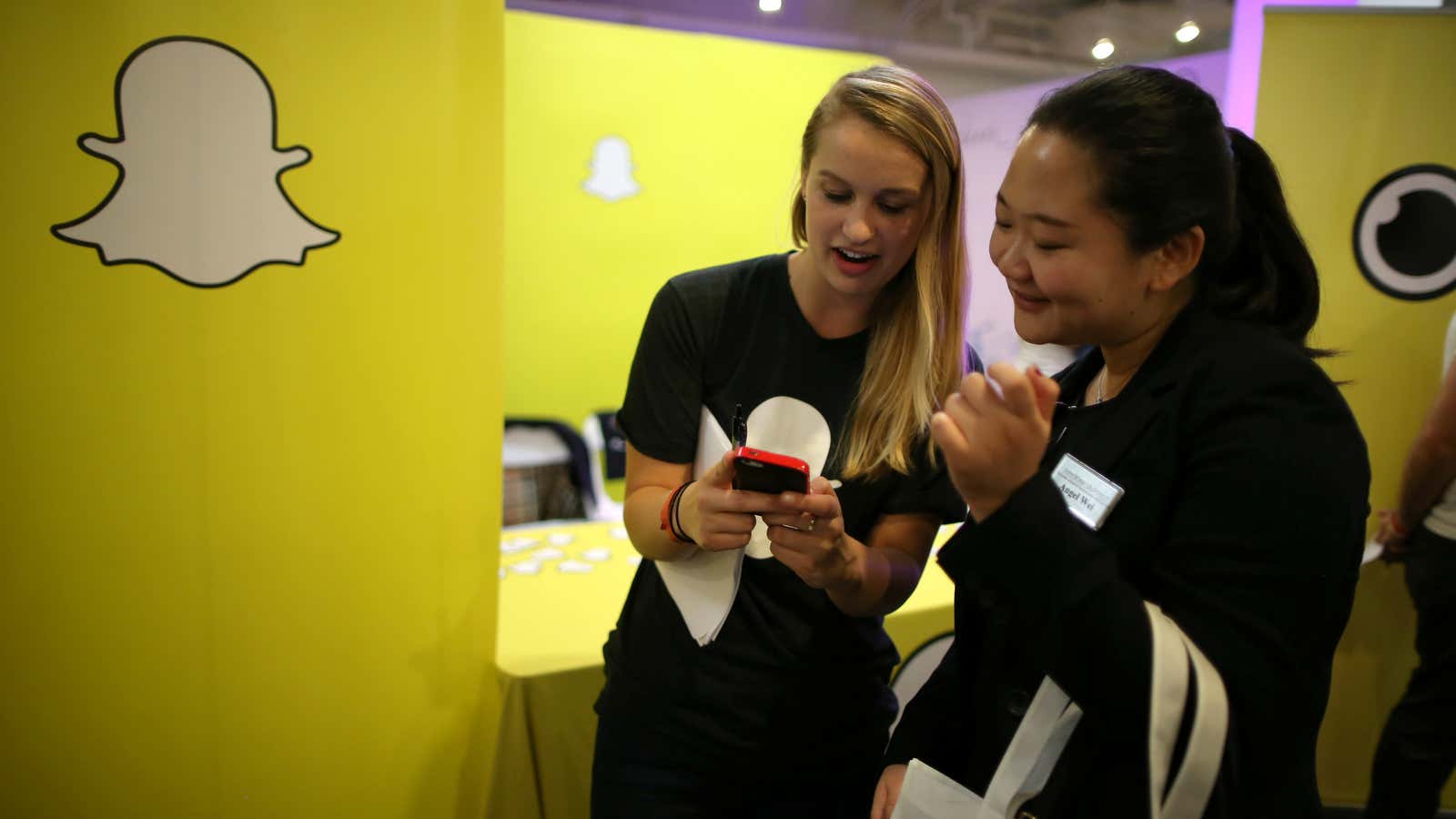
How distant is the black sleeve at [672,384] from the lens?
1.37 m

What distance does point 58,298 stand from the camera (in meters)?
1.44

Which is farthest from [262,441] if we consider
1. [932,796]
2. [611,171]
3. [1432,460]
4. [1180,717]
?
[611,171]

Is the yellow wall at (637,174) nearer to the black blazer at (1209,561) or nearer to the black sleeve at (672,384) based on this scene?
the black sleeve at (672,384)

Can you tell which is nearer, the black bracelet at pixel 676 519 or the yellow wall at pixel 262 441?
the black bracelet at pixel 676 519

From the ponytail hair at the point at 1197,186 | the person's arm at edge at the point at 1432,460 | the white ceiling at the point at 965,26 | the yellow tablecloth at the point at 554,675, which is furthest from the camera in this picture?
the white ceiling at the point at 965,26

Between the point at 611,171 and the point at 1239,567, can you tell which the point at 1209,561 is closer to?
the point at 1239,567

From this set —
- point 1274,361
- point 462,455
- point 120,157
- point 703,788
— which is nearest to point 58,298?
point 120,157

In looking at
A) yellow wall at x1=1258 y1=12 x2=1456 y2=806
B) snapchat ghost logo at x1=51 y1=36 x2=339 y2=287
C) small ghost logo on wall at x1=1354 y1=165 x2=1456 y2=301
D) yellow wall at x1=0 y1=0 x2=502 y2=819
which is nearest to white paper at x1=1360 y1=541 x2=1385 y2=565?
yellow wall at x1=1258 y1=12 x2=1456 y2=806

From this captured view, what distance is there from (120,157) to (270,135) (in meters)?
0.22

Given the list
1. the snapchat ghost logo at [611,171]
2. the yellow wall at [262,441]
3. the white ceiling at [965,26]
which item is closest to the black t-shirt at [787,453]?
the yellow wall at [262,441]

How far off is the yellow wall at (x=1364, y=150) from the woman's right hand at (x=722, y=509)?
2341mm

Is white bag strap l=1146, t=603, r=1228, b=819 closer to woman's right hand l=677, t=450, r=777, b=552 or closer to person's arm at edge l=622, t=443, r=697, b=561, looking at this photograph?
woman's right hand l=677, t=450, r=777, b=552

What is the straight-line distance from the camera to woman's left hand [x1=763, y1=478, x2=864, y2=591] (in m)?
1.19

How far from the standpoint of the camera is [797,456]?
1.36m
